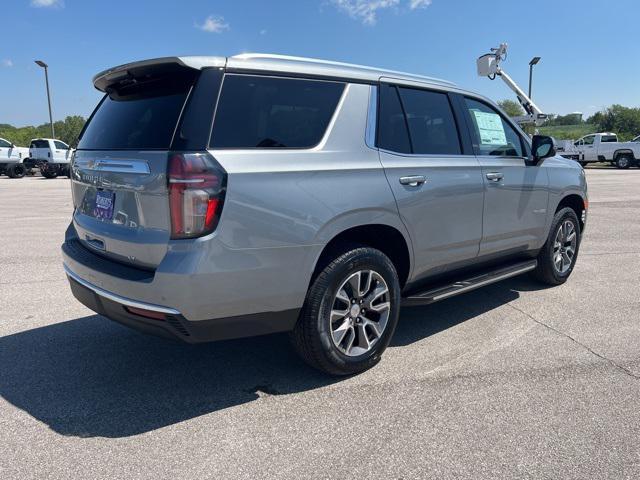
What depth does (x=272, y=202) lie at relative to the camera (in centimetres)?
278

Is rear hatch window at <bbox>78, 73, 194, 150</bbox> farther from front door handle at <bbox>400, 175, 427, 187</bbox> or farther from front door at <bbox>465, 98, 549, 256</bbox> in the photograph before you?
front door at <bbox>465, 98, 549, 256</bbox>

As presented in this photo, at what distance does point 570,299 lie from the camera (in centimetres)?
508

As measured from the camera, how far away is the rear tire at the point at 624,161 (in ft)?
102

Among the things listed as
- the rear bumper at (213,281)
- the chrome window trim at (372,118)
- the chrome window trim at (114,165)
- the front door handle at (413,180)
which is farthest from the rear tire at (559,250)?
the chrome window trim at (114,165)

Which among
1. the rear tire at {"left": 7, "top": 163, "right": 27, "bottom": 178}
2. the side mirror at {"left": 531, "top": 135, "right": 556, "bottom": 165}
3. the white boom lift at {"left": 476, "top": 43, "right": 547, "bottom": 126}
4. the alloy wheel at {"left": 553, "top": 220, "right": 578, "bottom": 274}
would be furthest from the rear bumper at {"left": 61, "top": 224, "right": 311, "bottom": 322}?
the rear tire at {"left": 7, "top": 163, "right": 27, "bottom": 178}

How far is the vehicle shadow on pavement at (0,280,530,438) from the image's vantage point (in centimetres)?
290

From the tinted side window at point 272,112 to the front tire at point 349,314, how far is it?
80cm

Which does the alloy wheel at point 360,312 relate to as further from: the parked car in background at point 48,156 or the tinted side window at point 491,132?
the parked car in background at point 48,156

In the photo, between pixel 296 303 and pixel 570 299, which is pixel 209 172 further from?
pixel 570 299

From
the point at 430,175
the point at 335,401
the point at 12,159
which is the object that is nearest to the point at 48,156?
the point at 12,159

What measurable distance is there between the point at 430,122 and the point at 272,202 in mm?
1768

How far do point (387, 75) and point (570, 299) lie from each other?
9.99 feet

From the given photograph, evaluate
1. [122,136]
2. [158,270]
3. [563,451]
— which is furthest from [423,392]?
[122,136]

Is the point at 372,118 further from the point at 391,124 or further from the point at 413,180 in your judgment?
the point at 413,180
